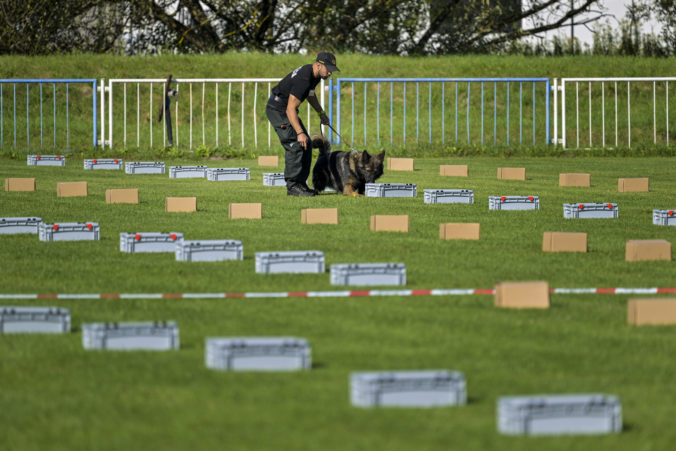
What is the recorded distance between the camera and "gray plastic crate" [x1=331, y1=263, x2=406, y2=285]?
822 cm

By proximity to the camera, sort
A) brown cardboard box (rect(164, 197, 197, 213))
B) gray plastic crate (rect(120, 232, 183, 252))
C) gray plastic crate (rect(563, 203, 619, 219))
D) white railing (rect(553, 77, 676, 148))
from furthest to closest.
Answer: white railing (rect(553, 77, 676, 148)) < brown cardboard box (rect(164, 197, 197, 213)) < gray plastic crate (rect(563, 203, 619, 219)) < gray plastic crate (rect(120, 232, 183, 252))

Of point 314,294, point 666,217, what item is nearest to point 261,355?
point 314,294

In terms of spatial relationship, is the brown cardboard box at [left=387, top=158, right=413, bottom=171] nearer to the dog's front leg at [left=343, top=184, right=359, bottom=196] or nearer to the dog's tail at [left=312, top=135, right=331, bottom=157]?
the dog's front leg at [left=343, top=184, right=359, bottom=196]

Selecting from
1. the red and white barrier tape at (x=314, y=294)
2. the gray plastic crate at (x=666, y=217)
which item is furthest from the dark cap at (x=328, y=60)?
the red and white barrier tape at (x=314, y=294)

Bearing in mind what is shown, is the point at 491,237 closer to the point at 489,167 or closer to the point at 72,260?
the point at 72,260

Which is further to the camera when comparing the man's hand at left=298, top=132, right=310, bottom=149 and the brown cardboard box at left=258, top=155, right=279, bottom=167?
the brown cardboard box at left=258, top=155, right=279, bottom=167

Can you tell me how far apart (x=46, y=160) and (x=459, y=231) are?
13.9m

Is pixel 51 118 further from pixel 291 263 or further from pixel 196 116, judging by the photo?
pixel 291 263

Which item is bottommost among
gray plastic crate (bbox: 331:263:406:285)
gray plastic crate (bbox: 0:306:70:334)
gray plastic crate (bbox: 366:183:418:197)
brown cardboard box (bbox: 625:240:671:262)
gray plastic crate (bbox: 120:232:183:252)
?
gray plastic crate (bbox: 0:306:70:334)

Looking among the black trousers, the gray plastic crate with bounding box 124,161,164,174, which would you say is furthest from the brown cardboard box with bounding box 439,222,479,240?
the gray plastic crate with bounding box 124,161,164,174

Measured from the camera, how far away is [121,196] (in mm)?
15000

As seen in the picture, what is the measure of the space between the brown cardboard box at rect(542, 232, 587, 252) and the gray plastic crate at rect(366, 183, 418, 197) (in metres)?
5.84

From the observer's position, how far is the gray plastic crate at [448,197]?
15135 millimetres

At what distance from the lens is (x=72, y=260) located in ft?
31.3
